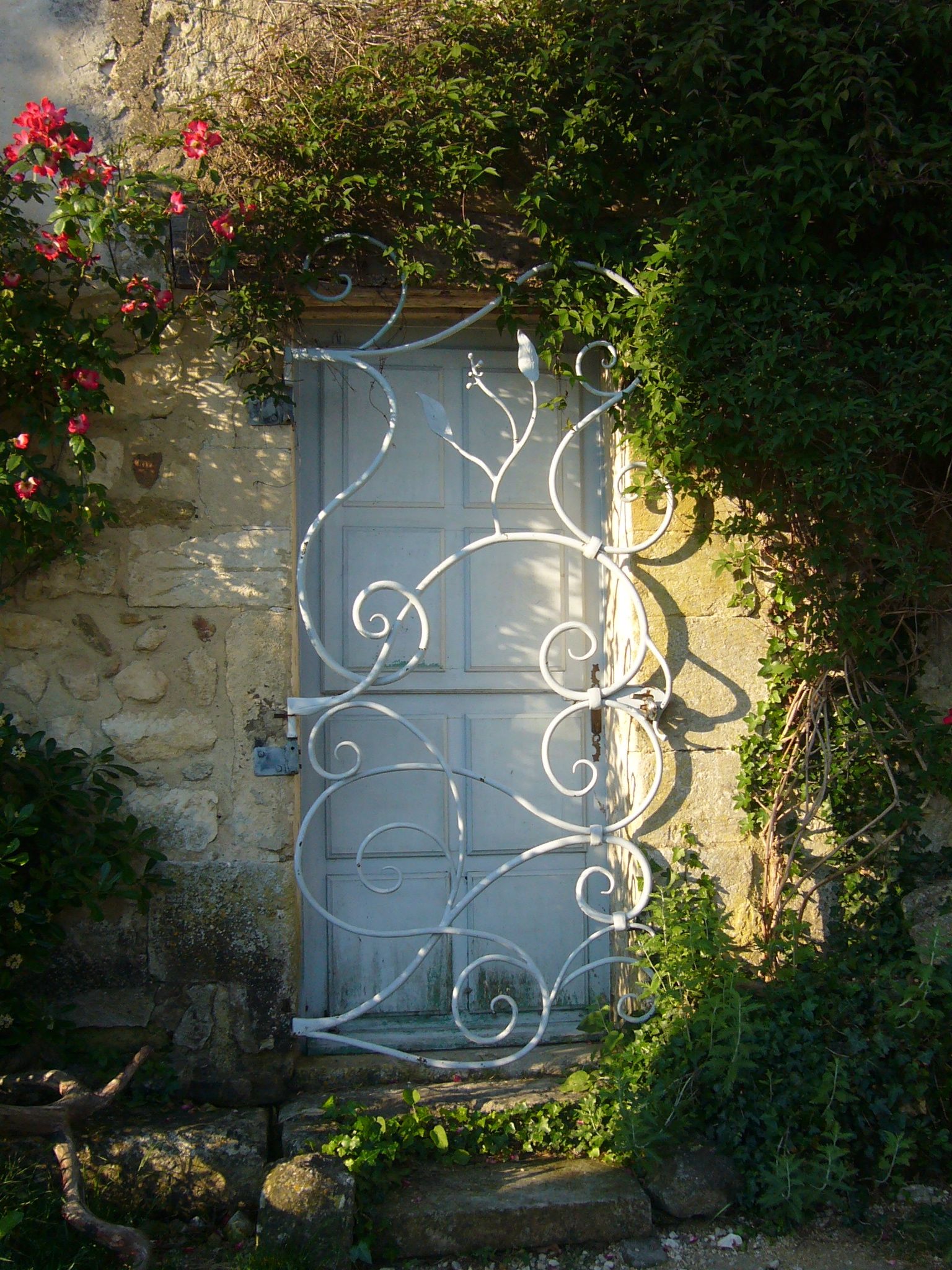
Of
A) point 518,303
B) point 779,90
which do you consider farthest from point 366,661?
point 779,90

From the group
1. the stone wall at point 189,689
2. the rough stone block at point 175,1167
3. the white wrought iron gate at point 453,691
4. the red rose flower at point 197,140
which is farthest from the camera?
the white wrought iron gate at point 453,691

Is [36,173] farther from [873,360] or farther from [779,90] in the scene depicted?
[873,360]

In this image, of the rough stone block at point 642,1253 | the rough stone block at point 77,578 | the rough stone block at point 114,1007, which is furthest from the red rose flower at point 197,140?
the rough stone block at point 642,1253

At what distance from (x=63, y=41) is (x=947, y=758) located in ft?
10.2

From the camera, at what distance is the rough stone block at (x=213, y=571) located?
8.73ft

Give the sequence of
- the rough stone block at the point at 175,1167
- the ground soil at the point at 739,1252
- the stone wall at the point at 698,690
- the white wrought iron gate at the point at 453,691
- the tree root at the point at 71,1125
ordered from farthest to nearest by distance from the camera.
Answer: the white wrought iron gate at the point at 453,691
the stone wall at the point at 698,690
the rough stone block at the point at 175,1167
the ground soil at the point at 739,1252
the tree root at the point at 71,1125

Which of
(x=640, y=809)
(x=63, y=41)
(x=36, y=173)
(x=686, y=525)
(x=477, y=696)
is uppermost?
(x=63, y=41)

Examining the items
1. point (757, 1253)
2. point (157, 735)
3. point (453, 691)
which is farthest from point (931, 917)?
point (157, 735)

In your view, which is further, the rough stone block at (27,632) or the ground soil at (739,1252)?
the rough stone block at (27,632)

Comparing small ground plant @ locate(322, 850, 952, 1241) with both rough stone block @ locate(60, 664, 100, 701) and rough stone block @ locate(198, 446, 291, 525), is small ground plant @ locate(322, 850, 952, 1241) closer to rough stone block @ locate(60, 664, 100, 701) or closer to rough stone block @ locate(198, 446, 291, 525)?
rough stone block @ locate(60, 664, 100, 701)

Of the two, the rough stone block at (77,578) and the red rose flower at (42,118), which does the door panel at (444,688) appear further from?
the red rose flower at (42,118)

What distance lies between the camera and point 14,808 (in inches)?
93.2

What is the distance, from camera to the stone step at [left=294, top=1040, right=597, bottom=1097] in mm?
2668

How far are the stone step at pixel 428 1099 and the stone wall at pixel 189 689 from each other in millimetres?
139
